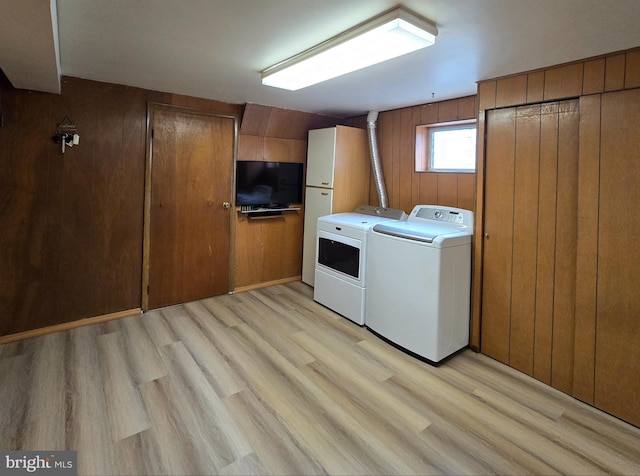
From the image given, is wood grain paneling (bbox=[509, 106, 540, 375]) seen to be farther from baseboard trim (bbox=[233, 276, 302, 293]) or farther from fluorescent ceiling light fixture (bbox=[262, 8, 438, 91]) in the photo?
baseboard trim (bbox=[233, 276, 302, 293])

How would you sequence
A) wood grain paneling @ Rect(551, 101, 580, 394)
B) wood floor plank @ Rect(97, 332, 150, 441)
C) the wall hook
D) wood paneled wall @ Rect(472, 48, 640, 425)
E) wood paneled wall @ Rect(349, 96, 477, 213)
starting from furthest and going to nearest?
wood paneled wall @ Rect(349, 96, 477, 213) → the wall hook → wood grain paneling @ Rect(551, 101, 580, 394) → wood paneled wall @ Rect(472, 48, 640, 425) → wood floor plank @ Rect(97, 332, 150, 441)

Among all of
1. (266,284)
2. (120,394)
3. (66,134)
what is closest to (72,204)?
(66,134)

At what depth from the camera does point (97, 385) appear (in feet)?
7.36

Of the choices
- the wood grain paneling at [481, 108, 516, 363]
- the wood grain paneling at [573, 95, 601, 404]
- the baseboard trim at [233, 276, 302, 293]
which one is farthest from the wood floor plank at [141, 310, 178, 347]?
the wood grain paneling at [573, 95, 601, 404]

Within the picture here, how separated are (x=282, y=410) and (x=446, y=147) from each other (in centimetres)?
283

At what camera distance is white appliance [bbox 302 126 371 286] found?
3.96 meters

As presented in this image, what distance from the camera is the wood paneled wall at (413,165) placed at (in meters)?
3.18

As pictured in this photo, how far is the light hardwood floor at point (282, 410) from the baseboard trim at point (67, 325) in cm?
10

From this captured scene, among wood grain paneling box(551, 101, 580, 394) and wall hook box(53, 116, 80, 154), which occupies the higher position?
wall hook box(53, 116, 80, 154)

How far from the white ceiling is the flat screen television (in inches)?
48.9

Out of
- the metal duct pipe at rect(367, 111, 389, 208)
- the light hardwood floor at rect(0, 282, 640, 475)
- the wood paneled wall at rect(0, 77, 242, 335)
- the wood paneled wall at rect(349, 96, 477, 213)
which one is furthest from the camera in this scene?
the metal duct pipe at rect(367, 111, 389, 208)

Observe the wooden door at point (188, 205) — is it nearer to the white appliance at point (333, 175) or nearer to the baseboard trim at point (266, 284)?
the baseboard trim at point (266, 284)

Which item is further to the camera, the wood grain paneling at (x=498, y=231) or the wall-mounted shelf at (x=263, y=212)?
the wall-mounted shelf at (x=263, y=212)

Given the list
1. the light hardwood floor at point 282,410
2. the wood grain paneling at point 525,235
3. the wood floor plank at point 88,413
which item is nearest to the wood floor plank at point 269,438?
the light hardwood floor at point 282,410
